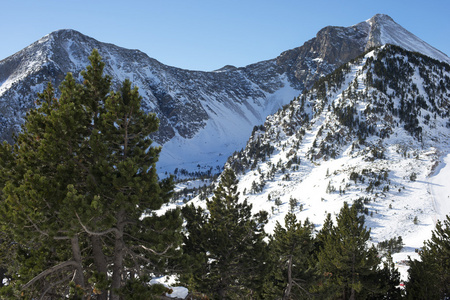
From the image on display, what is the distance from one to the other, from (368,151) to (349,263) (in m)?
118

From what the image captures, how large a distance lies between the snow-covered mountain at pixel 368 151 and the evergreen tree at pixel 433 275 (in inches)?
2245

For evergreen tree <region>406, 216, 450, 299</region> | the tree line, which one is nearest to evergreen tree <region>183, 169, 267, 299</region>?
the tree line

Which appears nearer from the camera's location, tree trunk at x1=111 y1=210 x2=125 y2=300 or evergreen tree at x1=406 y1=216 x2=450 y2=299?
tree trunk at x1=111 y1=210 x2=125 y2=300

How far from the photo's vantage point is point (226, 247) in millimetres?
16938

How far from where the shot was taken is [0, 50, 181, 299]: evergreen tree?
9.61 m

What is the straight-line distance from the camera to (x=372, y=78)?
518 feet

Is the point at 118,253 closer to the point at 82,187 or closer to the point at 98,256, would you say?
the point at 98,256

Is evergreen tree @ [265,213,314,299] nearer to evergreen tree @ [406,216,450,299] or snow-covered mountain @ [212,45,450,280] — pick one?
evergreen tree @ [406,216,450,299]

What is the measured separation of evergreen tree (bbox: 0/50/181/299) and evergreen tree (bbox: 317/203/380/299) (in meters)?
14.9

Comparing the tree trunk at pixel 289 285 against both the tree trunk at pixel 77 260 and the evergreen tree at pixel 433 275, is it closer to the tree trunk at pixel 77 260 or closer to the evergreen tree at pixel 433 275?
the evergreen tree at pixel 433 275

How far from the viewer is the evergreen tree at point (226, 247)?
16625mm

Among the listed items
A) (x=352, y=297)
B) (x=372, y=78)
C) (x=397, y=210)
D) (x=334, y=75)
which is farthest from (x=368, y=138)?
(x=352, y=297)

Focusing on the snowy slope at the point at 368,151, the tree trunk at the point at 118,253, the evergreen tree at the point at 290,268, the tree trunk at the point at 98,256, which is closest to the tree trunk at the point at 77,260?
the tree trunk at the point at 98,256

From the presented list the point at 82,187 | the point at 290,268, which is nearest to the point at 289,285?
the point at 290,268
